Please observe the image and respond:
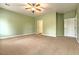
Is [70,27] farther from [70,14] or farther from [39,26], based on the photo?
[39,26]

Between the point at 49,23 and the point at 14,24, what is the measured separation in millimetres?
875

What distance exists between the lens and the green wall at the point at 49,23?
206 centimetres

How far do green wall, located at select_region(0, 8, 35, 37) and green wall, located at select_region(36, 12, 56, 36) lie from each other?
0.26 meters

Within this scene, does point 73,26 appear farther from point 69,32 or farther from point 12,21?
point 12,21

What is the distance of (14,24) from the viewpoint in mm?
1953

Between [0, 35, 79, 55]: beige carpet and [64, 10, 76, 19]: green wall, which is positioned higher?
[64, 10, 76, 19]: green wall

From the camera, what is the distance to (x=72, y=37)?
2148mm

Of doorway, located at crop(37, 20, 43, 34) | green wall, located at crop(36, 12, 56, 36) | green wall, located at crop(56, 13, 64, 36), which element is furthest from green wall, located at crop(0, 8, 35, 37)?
green wall, located at crop(56, 13, 64, 36)

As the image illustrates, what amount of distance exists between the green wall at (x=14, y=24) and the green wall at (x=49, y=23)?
263 mm

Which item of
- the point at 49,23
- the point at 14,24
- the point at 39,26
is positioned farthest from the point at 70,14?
the point at 14,24

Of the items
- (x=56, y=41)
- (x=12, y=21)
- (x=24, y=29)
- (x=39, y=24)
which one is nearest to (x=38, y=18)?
(x=39, y=24)

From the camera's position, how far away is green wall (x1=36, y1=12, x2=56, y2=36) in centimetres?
206

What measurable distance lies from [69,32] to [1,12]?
5.23 ft

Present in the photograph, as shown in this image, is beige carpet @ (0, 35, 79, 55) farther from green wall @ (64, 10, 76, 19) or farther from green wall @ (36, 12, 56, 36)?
green wall @ (64, 10, 76, 19)
